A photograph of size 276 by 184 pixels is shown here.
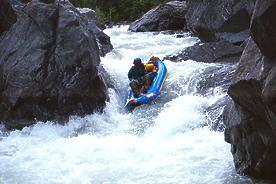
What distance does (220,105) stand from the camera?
29.5 ft

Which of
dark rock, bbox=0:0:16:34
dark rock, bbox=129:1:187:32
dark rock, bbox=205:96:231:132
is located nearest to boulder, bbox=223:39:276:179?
dark rock, bbox=205:96:231:132

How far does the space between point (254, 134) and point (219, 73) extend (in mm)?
5195

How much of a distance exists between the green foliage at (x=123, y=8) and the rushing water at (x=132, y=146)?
52.1ft

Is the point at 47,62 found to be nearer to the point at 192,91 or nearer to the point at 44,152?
the point at 44,152

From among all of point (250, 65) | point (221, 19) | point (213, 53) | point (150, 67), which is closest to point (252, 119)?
point (250, 65)

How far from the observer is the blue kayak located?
10.2 m

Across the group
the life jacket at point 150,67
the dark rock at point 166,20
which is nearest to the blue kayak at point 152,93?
the life jacket at point 150,67

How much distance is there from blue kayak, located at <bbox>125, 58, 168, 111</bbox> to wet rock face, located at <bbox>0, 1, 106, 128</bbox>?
0.65 metres

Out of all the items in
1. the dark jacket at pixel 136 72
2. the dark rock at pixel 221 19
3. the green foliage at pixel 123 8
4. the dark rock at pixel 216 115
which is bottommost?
the green foliage at pixel 123 8

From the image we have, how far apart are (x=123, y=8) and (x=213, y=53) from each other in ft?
53.6

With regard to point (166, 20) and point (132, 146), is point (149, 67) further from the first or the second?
point (166, 20)

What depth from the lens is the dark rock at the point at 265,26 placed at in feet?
14.3

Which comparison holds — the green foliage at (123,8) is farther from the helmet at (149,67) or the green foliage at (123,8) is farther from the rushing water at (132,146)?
the rushing water at (132,146)

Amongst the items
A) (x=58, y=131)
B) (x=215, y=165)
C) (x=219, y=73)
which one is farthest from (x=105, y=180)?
(x=219, y=73)
